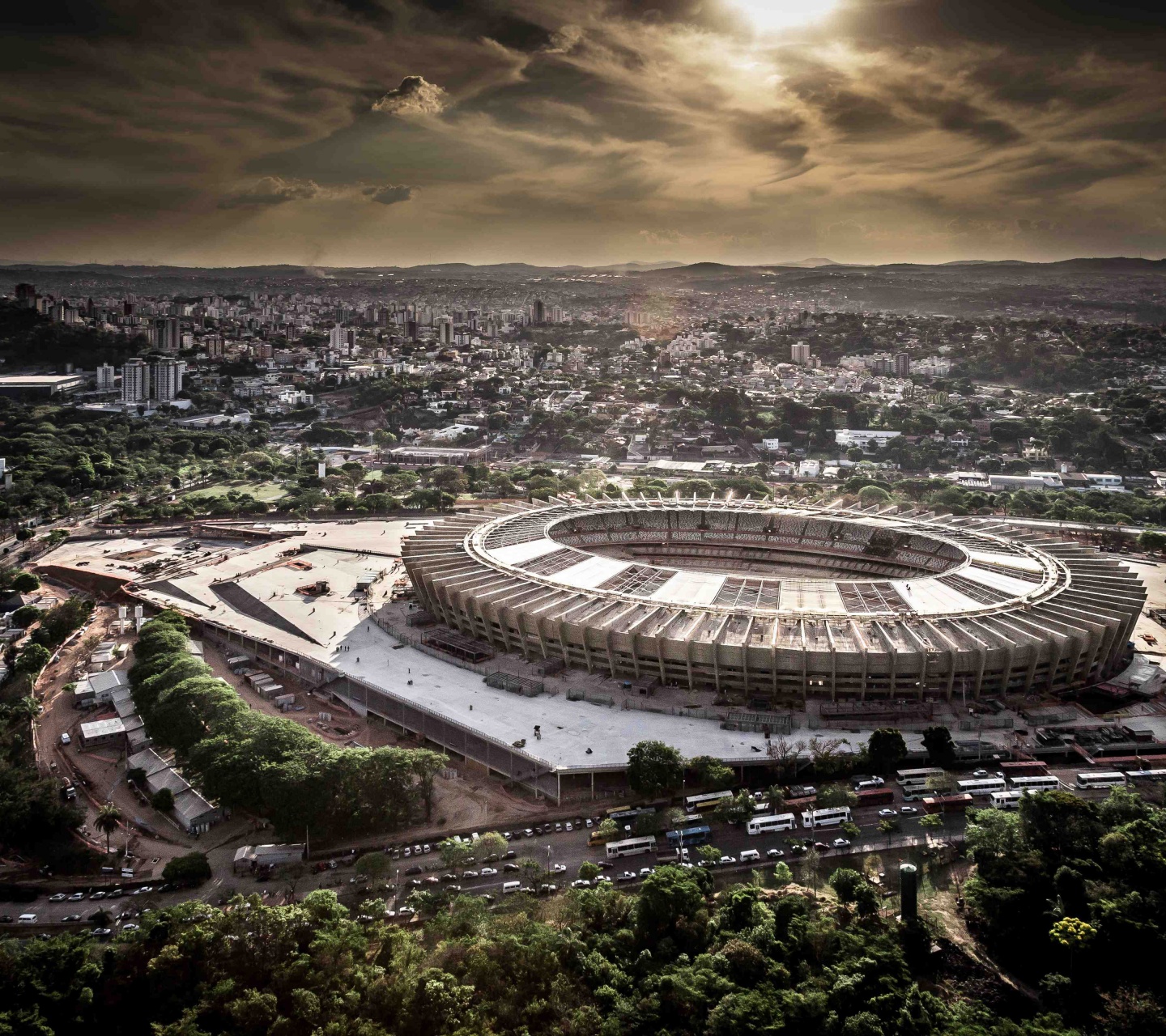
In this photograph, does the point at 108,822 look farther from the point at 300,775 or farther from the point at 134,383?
the point at 134,383

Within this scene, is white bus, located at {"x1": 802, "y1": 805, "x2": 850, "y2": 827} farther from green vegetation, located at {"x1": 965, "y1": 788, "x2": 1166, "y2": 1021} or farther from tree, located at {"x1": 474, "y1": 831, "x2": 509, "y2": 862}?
tree, located at {"x1": 474, "y1": 831, "x2": 509, "y2": 862}

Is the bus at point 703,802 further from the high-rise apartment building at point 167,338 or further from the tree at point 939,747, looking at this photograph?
the high-rise apartment building at point 167,338

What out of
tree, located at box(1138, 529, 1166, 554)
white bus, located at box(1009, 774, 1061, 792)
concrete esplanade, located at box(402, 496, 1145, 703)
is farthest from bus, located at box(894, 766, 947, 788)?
tree, located at box(1138, 529, 1166, 554)

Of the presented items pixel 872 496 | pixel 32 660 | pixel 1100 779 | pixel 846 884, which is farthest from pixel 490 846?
pixel 872 496

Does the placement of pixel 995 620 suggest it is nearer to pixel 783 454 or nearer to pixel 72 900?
pixel 72 900

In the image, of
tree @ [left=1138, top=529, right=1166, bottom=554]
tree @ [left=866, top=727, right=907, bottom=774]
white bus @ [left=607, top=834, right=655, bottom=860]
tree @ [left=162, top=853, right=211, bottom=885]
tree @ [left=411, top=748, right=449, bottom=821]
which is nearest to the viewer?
tree @ [left=162, top=853, right=211, bottom=885]

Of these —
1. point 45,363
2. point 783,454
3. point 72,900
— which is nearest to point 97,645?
point 72,900
